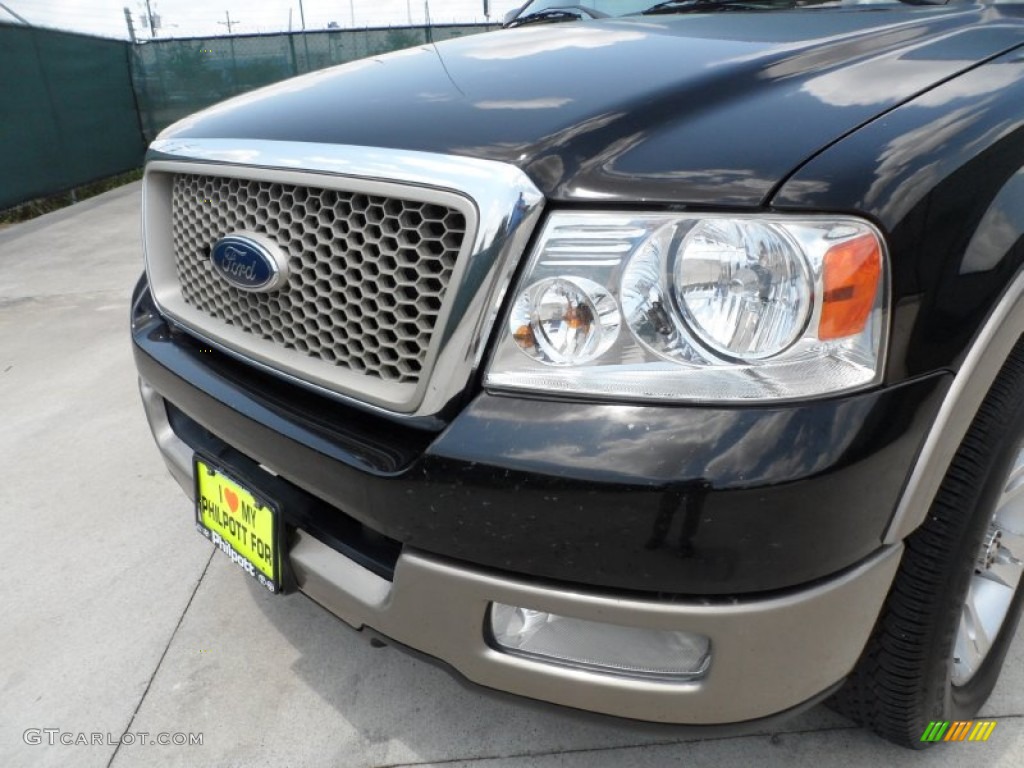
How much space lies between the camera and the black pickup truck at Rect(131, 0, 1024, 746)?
3.66 ft

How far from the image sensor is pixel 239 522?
5.44 ft

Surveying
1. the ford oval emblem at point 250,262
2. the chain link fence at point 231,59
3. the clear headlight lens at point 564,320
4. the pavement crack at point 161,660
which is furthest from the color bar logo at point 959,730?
the chain link fence at point 231,59

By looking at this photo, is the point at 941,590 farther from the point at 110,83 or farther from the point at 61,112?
the point at 110,83

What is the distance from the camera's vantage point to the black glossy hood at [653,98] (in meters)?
1.19

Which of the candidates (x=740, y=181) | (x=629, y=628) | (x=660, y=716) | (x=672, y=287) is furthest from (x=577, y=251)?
(x=660, y=716)

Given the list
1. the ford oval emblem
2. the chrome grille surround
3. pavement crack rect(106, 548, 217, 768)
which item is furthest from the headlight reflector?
pavement crack rect(106, 548, 217, 768)

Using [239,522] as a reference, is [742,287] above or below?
above

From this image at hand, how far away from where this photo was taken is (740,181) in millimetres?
1145


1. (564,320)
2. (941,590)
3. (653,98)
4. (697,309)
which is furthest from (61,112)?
(941,590)

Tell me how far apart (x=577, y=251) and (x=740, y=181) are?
0.25m

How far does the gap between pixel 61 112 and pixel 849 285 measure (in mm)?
10771

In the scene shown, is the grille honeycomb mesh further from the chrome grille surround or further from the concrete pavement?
the concrete pavement

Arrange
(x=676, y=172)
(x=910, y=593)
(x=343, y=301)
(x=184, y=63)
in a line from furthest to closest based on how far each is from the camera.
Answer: (x=184, y=63) → (x=343, y=301) → (x=910, y=593) → (x=676, y=172)

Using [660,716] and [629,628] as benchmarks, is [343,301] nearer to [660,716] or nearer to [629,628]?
[629,628]
